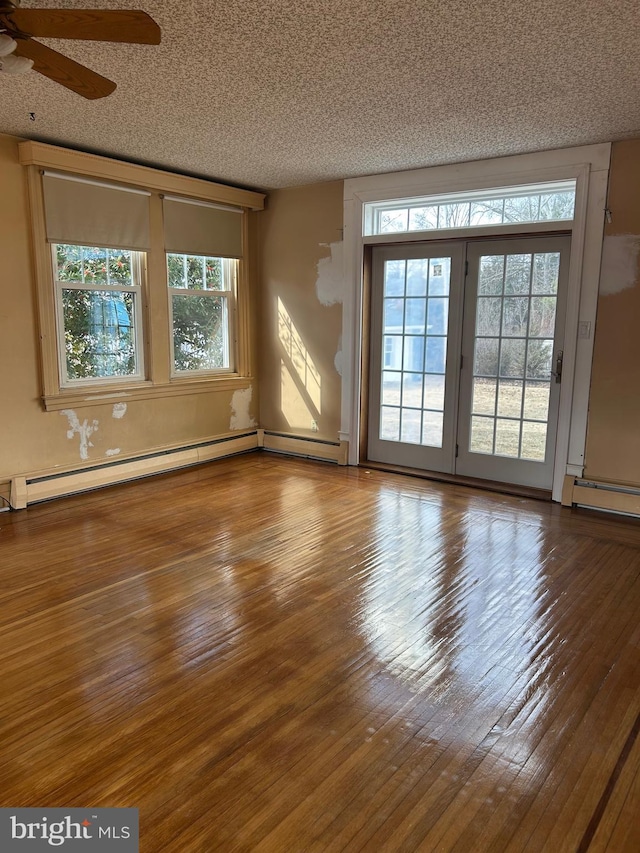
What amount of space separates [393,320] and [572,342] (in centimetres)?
170

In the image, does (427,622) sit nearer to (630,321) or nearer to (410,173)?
(630,321)

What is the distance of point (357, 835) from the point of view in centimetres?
181

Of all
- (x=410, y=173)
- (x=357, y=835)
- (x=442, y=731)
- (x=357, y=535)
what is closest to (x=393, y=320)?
(x=410, y=173)

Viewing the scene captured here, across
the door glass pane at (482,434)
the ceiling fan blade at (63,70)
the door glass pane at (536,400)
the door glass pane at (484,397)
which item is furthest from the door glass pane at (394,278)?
the ceiling fan blade at (63,70)

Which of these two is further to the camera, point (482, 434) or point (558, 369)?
point (482, 434)

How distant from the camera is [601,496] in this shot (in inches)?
189

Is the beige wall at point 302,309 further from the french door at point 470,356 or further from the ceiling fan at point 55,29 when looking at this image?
the ceiling fan at point 55,29

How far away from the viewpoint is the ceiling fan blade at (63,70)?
2.36 meters

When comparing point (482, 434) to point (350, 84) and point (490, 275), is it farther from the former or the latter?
point (350, 84)

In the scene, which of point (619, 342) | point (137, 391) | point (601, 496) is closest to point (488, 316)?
point (619, 342)

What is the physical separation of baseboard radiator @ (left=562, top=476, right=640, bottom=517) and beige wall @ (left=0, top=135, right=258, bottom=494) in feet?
12.1

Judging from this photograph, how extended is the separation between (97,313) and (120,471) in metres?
1.36

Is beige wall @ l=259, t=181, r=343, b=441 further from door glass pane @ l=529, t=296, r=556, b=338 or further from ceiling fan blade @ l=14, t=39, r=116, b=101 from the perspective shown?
ceiling fan blade @ l=14, t=39, r=116, b=101

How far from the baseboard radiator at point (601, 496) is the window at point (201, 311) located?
11.5 ft
